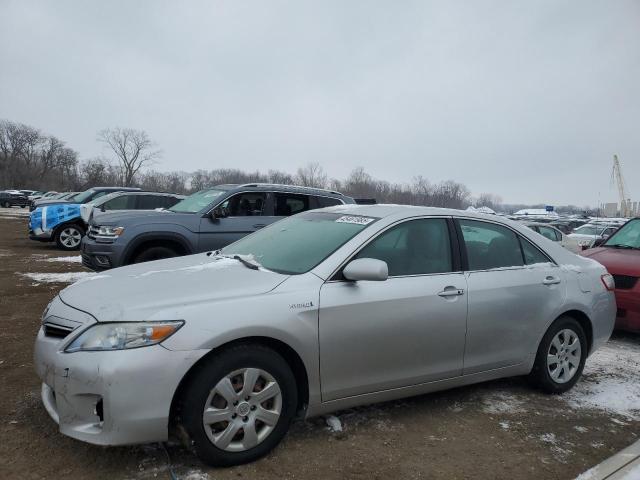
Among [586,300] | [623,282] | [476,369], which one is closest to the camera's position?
[476,369]

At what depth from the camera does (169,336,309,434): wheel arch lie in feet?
9.37

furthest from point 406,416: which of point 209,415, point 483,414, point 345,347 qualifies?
point 209,415

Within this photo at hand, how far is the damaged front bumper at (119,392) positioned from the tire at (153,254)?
4.70 m

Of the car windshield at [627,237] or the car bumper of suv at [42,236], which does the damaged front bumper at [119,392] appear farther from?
the car bumper of suv at [42,236]

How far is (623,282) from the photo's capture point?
6.23 meters

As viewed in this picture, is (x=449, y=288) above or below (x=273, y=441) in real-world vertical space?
above

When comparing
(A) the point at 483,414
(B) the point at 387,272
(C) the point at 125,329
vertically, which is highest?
(B) the point at 387,272

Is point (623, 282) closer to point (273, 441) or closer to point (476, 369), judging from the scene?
point (476, 369)

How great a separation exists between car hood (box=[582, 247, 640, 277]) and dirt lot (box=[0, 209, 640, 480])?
1748 millimetres

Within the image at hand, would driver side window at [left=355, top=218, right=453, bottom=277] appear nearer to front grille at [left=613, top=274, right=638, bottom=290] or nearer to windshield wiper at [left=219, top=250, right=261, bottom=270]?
windshield wiper at [left=219, top=250, right=261, bottom=270]

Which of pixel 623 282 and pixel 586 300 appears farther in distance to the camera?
pixel 623 282

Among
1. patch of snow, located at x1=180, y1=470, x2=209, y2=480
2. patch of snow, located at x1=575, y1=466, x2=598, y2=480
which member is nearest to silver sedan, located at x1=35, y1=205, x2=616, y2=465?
patch of snow, located at x1=180, y1=470, x2=209, y2=480

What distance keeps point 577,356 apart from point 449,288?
69.1 inches

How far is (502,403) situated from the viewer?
4258 millimetres
